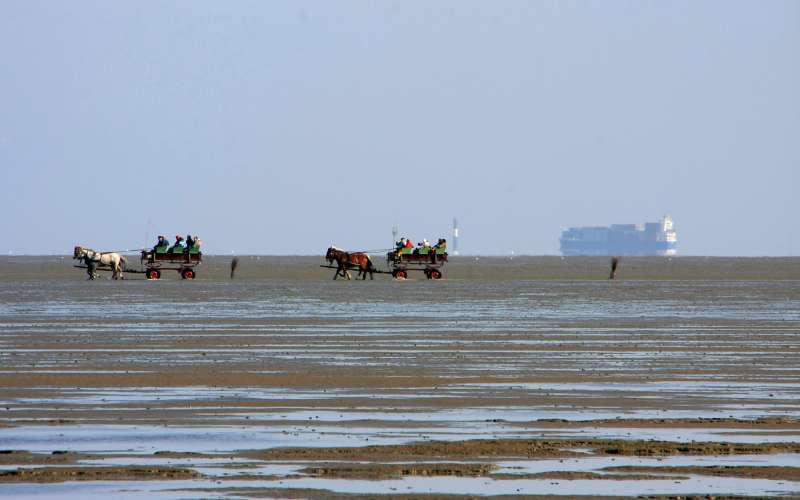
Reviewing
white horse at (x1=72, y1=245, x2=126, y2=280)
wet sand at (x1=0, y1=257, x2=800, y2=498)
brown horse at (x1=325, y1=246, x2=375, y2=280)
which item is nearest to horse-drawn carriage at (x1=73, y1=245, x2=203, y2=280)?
white horse at (x1=72, y1=245, x2=126, y2=280)

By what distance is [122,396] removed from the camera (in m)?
18.6

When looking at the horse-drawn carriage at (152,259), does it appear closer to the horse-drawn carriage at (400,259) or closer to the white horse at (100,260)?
the white horse at (100,260)

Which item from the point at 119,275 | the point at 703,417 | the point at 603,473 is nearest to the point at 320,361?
the point at 703,417

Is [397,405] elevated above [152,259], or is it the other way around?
[152,259]

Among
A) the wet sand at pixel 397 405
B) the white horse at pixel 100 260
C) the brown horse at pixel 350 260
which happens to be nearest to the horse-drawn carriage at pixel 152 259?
the white horse at pixel 100 260

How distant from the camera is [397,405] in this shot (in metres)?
17.7

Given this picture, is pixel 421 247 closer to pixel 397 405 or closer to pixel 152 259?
pixel 152 259

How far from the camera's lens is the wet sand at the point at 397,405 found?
497 inches

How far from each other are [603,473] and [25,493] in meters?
4.58

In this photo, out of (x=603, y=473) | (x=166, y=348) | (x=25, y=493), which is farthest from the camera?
(x=166, y=348)

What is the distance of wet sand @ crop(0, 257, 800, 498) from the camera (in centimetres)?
1263

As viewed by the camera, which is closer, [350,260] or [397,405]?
[397,405]

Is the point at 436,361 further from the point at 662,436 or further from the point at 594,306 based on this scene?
the point at 594,306

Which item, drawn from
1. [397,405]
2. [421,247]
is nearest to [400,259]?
[421,247]
